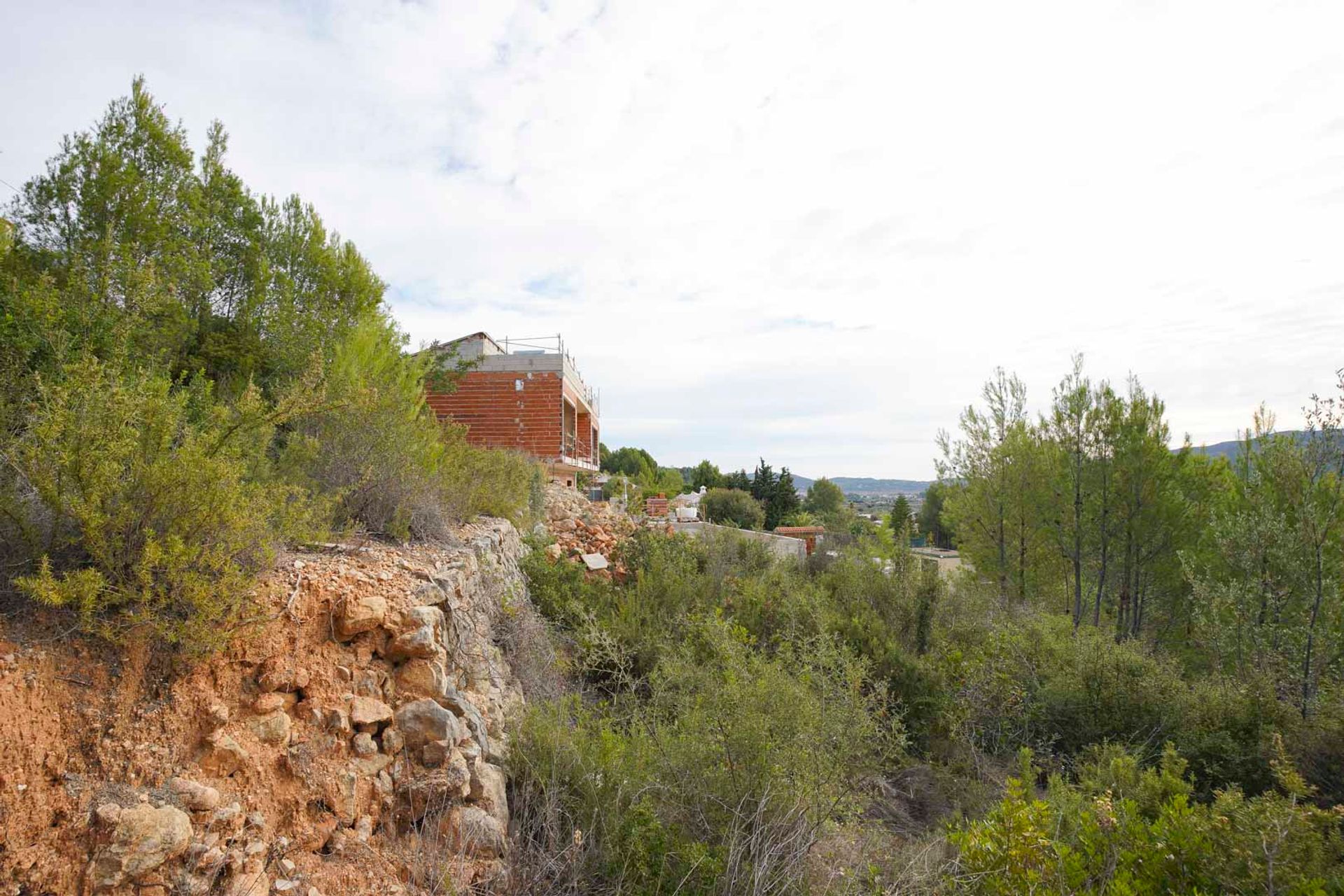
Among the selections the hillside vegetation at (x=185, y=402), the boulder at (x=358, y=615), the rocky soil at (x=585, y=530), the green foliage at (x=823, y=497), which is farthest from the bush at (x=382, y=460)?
the green foliage at (x=823, y=497)

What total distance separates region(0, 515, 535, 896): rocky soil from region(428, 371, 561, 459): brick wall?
1421 centimetres

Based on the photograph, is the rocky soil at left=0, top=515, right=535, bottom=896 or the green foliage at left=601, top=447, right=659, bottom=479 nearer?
the rocky soil at left=0, top=515, right=535, bottom=896

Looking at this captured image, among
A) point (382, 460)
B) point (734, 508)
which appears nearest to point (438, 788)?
point (382, 460)

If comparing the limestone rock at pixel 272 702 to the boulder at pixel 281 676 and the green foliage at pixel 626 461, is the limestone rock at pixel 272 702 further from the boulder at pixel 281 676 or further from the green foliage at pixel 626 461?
the green foliage at pixel 626 461

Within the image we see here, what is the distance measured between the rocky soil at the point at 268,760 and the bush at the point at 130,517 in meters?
0.17

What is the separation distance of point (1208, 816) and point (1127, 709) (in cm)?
261

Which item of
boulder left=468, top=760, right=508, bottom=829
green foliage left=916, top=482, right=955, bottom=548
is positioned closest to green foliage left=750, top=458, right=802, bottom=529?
green foliage left=916, top=482, right=955, bottom=548

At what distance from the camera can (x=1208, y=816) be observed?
3.28 meters

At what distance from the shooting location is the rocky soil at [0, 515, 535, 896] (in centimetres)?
195

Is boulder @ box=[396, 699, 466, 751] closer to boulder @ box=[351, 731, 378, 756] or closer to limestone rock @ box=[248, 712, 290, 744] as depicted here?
boulder @ box=[351, 731, 378, 756]

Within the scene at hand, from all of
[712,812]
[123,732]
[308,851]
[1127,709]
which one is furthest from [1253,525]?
[123,732]

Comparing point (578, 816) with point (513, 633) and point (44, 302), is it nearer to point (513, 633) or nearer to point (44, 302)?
point (513, 633)

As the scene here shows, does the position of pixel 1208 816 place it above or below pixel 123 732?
below

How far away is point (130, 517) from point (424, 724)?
5.08ft
